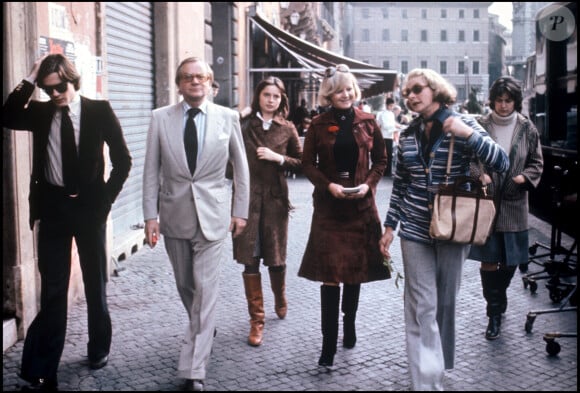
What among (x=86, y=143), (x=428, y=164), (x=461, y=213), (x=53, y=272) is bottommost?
(x=53, y=272)

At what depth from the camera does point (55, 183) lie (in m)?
4.73

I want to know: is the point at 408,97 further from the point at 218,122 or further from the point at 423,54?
the point at 423,54

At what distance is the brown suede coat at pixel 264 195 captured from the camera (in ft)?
18.8

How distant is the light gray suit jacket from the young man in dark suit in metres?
0.34

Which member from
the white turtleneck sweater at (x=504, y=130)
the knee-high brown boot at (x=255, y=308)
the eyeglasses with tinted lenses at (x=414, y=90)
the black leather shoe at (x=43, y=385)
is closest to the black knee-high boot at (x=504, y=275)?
the white turtleneck sweater at (x=504, y=130)

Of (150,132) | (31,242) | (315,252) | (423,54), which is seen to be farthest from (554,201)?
(423,54)

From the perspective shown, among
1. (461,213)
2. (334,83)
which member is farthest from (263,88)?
(461,213)

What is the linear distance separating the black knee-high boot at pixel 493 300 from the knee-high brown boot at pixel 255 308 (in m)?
1.56

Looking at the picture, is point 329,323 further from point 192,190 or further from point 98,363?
point 98,363

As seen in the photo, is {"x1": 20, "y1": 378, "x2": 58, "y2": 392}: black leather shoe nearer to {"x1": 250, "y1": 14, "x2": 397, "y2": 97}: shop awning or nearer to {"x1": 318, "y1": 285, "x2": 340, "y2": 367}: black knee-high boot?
{"x1": 318, "y1": 285, "x2": 340, "y2": 367}: black knee-high boot

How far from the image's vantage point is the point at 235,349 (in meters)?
5.41

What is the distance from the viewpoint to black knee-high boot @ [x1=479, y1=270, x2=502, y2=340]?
5.69 metres

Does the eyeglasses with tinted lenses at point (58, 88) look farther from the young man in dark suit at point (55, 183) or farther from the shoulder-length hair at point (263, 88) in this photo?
the shoulder-length hair at point (263, 88)

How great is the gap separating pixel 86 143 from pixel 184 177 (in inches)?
23.8
